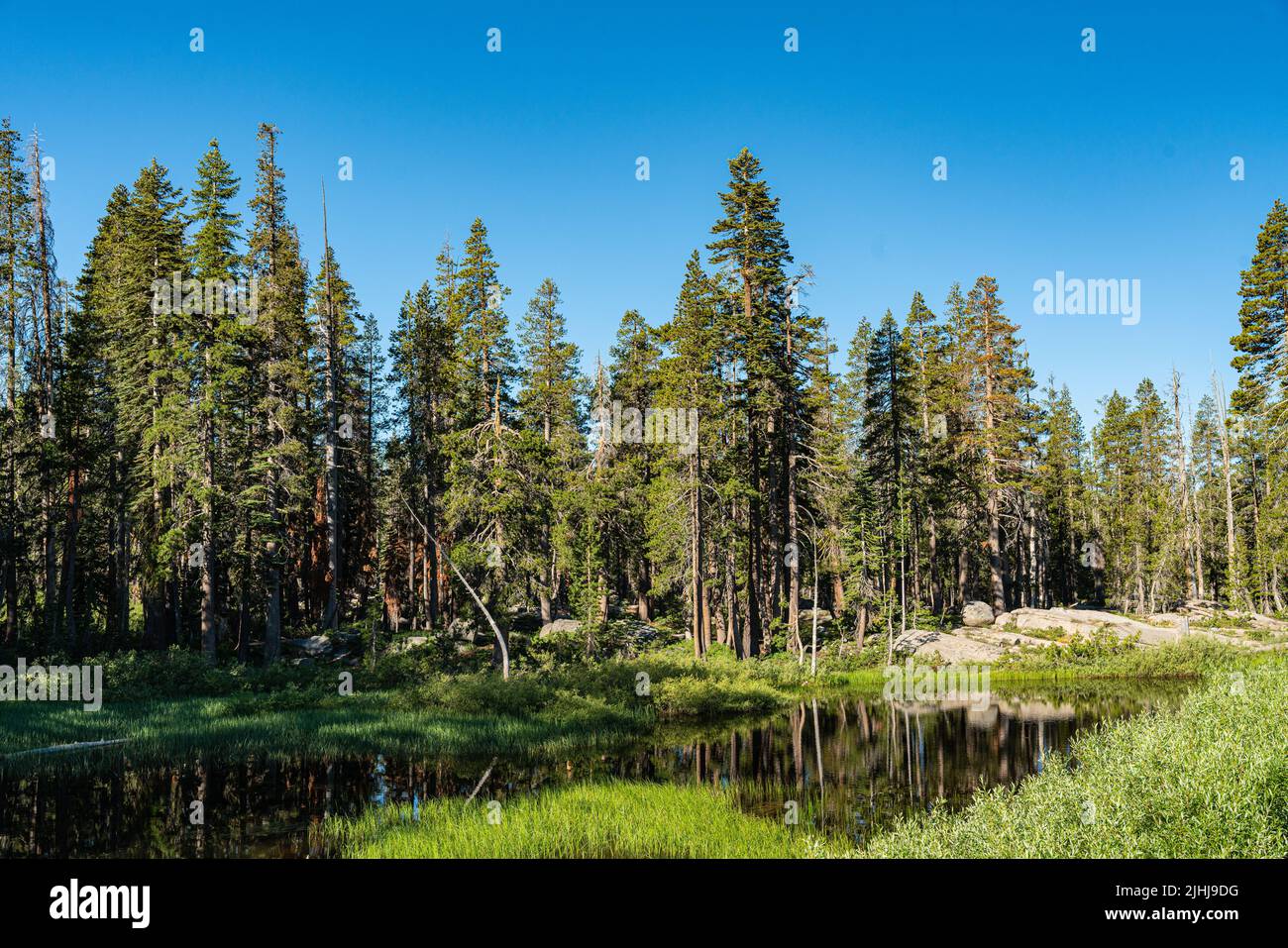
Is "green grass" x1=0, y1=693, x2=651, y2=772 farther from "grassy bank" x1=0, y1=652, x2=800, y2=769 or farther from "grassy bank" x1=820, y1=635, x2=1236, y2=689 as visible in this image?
"grassy bank" x1=820, y1=635, x2=1236, y2=689

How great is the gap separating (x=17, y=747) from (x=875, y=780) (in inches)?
A: 849

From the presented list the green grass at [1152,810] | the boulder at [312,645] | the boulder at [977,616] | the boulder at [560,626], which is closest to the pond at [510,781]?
the green grass at [1152,810]

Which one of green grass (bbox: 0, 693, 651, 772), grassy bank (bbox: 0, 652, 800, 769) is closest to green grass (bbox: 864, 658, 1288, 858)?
green grass (bbox: 0, 693, 651, 772)

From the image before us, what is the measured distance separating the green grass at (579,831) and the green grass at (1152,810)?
2258 mm

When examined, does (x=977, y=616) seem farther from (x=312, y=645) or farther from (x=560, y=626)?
(x=312, y=645)

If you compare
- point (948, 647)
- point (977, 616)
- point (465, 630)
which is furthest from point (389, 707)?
point (977, 616)

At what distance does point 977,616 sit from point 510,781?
35.4m

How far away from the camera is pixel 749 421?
122 ft

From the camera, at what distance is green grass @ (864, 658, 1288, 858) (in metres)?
8.33

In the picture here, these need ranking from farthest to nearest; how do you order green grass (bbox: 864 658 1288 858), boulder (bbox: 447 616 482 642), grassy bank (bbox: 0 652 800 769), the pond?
boulder (bbox: 447 616 482 642), grassy bank (bbox: 0 652 800 769), the pond, green grass (bbox: 864 658 1288 858)

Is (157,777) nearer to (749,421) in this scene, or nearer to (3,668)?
(3,668)

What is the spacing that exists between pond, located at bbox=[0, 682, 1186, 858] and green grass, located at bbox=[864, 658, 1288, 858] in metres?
2.88

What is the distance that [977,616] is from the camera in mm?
43812

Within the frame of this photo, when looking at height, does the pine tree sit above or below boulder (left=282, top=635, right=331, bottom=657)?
above
